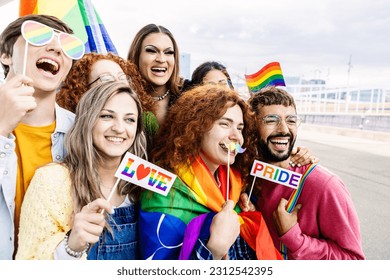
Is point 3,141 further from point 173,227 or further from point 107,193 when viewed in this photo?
point 173,227

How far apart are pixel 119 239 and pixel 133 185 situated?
21 centimetres

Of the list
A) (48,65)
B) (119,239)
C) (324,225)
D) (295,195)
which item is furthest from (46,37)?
(324,225)

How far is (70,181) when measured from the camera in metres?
1.34

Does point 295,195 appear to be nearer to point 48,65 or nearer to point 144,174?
point 144,174

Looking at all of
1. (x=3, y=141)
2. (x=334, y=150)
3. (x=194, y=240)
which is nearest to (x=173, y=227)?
(x=194, y=240)

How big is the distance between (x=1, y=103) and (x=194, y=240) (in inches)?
30.7

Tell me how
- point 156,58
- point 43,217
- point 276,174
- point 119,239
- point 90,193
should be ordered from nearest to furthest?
point 43,217 → point 90,193 → point 119,239 → point 276,174 → point 156,58

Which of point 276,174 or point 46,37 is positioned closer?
point 46,37

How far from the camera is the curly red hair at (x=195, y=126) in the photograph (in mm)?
1561

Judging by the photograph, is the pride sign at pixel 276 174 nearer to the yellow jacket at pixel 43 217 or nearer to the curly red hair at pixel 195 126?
the curly red hair at pixel 195 126

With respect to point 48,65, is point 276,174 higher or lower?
lower

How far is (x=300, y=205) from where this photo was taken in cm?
162

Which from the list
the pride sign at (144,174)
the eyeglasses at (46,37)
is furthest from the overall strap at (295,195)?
the eyeglasses at (46,37)
